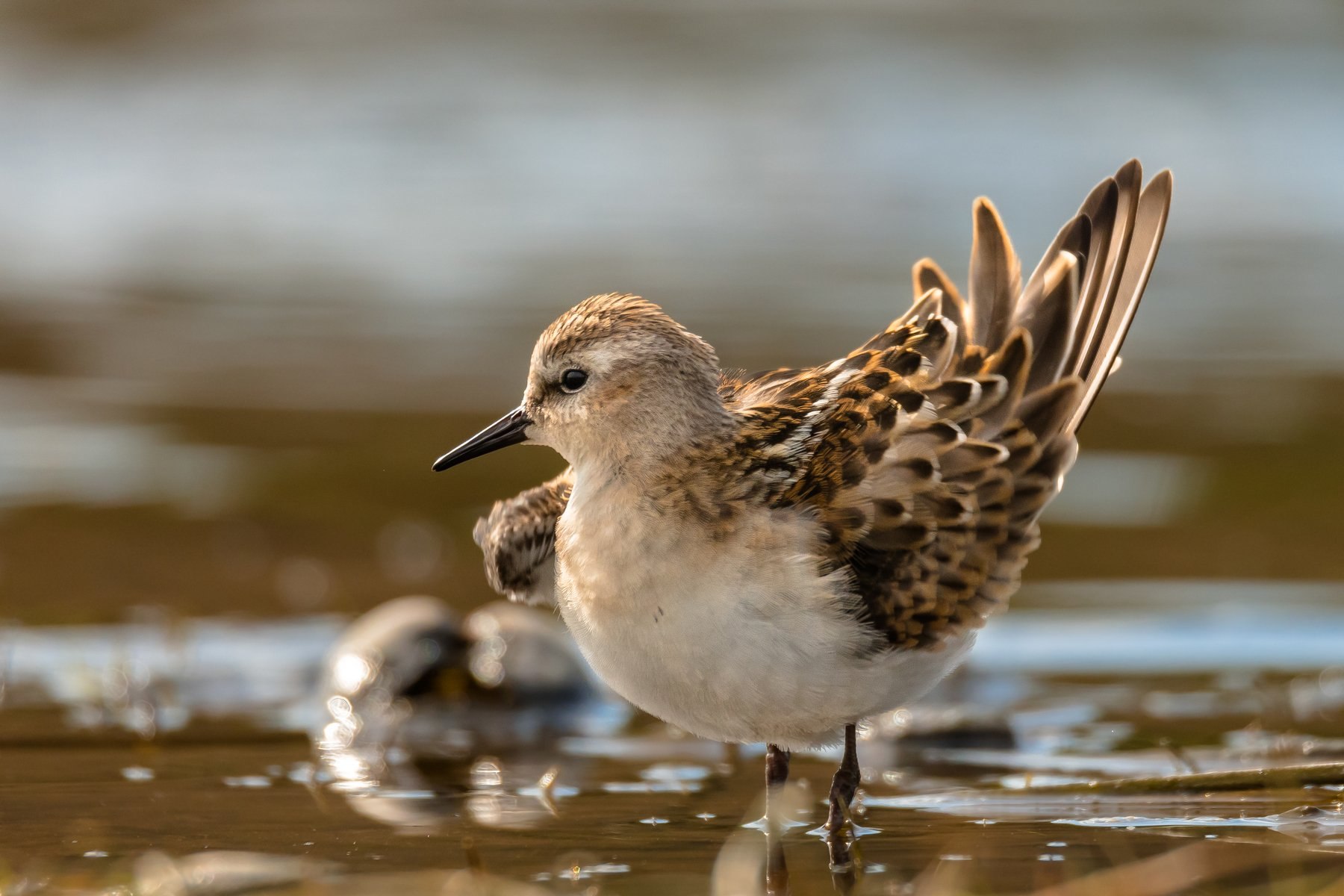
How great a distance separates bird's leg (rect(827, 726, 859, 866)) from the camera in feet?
16.9

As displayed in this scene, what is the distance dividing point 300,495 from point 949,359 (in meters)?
5.22

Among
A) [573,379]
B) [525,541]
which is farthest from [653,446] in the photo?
[525,541]

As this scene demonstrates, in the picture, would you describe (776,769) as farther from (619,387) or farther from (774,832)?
(619,387)

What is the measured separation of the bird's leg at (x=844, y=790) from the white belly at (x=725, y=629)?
0.24 metres

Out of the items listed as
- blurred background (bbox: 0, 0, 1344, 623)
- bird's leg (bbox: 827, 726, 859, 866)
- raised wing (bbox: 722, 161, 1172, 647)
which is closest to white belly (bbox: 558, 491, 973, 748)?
raised wing (bbox: 722, 161, 1172, 647)

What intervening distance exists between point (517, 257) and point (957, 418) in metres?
10.5

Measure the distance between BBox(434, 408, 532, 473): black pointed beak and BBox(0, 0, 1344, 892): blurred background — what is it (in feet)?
4.49

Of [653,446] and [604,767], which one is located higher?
[653,446]

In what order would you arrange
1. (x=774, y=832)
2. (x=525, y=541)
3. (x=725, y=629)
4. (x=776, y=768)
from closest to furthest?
(x=725, y=629), (x=774, y=832), (x=525, y=541), (x=776, y=768)

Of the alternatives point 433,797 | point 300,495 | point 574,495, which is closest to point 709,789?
point 433,797

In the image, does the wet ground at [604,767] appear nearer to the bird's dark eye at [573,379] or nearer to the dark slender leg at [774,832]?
the dark slender leg at [774,832]

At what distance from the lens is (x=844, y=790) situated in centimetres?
521

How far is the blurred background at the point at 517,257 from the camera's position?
28.9 feet

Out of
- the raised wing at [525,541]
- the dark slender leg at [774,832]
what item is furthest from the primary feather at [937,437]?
the dark slender leg at [774,832]
